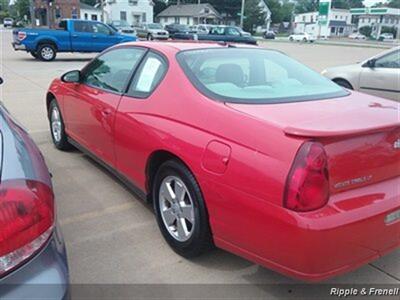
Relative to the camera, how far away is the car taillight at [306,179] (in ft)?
7.18

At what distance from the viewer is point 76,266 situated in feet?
9.71

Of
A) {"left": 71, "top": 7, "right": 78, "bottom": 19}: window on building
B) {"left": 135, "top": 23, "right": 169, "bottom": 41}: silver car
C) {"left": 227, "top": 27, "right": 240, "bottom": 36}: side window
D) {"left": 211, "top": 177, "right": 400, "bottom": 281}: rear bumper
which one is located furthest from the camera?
{"left": 71, "top": 7, "right": 78, "bottom": 19}: window on building

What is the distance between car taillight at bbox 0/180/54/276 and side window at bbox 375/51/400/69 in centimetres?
741

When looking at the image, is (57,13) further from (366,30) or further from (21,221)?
(21,221)

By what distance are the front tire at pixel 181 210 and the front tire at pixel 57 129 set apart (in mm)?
2364

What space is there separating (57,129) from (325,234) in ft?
13.6

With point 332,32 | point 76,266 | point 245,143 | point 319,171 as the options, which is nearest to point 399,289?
point 319,171

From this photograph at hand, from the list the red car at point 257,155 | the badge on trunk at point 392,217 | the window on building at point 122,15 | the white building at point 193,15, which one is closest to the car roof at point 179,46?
the red car at point 257,155

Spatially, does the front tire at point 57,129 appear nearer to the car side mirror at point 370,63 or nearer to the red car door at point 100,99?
the red car door at point 100,99

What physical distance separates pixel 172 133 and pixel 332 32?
113m

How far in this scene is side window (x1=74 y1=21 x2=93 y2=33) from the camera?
60.2 feet

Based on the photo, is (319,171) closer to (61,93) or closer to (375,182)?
(375,182)

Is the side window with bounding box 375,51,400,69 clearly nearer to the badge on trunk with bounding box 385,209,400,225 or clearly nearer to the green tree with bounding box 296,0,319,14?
the badge on trunk with bounding box 385,209,400,225

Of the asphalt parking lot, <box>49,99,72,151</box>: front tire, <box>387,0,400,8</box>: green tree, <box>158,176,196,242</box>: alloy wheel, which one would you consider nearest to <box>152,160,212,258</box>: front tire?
<box>158,176,196,242</box>: alloy wheel
